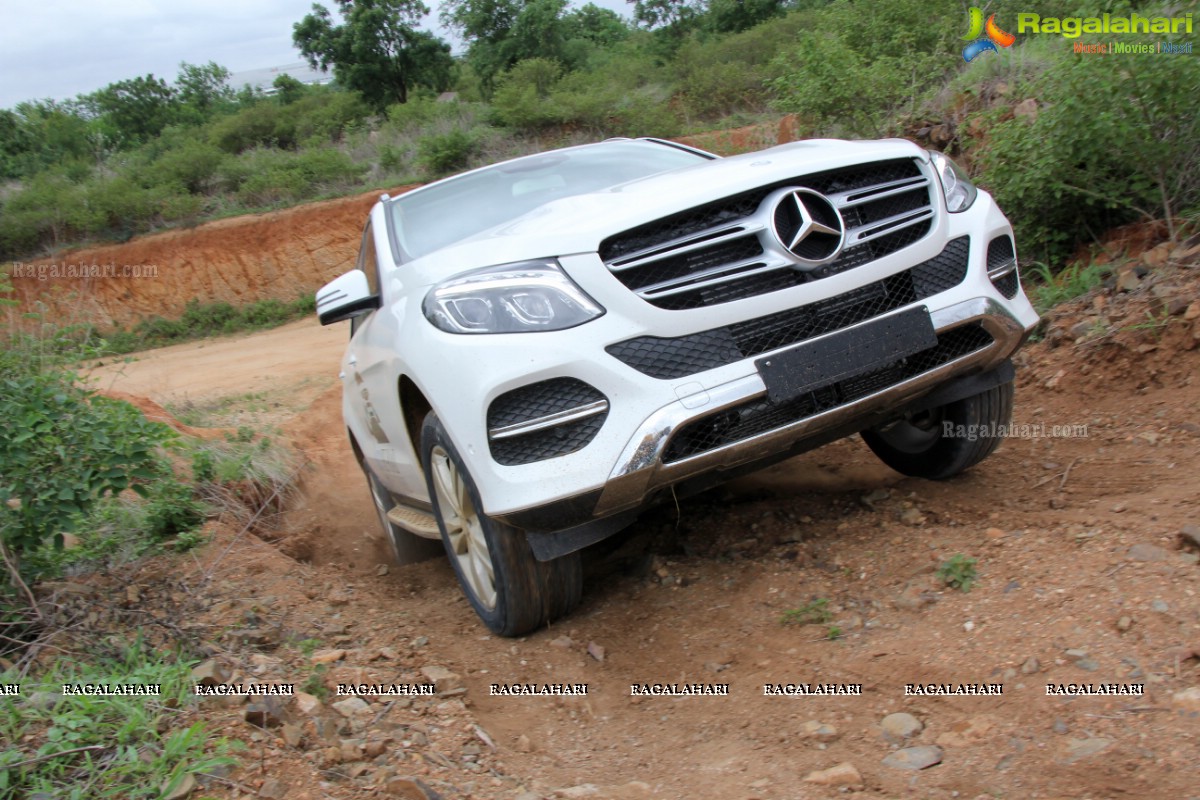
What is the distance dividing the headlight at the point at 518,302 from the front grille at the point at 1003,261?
1426 millimetres

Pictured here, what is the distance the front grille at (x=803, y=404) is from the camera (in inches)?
112

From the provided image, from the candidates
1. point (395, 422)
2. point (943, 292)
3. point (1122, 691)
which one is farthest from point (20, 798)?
point (943, 292)

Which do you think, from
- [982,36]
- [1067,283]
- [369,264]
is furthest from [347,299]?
[982,36]

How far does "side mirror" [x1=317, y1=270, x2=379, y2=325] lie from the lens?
3615 millimetres

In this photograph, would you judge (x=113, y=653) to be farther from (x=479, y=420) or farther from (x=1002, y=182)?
(x=1002, y=182)

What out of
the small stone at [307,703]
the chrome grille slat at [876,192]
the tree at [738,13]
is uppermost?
the tree at [738,13]

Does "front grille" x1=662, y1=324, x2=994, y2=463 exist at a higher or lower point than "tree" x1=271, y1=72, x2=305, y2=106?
lower

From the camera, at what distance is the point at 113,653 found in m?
3.09

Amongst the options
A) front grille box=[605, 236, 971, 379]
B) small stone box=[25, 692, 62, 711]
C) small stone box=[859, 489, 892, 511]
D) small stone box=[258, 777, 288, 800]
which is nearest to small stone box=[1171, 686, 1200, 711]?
front grille box=[605, 236, 971, 379]

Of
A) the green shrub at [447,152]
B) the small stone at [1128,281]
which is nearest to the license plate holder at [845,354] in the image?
the small stone at [1128,281]

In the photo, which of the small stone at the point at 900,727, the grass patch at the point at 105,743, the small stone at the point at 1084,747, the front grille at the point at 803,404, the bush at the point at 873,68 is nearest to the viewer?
the small stone at the point at 1084,747

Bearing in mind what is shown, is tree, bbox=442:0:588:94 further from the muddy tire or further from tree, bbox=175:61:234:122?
the muddy tire

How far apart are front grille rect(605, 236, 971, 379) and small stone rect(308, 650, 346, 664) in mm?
1406

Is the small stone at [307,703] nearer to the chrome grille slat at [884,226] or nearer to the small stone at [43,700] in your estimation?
the small stone at [43,700]
